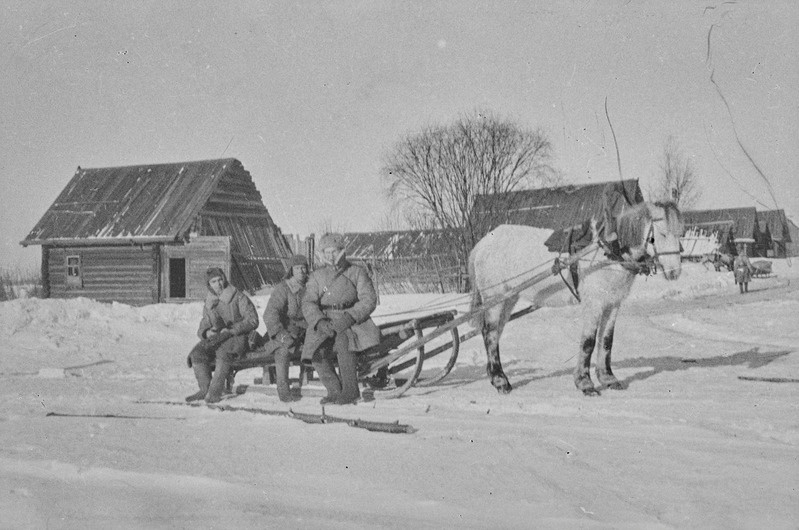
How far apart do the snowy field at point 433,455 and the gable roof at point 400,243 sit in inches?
396

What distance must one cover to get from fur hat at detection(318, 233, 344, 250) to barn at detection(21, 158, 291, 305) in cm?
1735

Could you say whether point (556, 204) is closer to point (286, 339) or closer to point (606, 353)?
point (606, 353)

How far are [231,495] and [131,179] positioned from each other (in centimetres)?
2673

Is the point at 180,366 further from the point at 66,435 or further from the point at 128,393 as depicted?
the point at 66,435

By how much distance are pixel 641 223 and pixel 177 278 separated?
2316 centimetres

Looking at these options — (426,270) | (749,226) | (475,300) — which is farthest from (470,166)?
(749,226)

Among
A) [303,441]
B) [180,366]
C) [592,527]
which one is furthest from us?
[180,366]

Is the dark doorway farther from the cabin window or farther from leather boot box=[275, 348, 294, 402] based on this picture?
leather boot box=[275, 348, 294, 402]

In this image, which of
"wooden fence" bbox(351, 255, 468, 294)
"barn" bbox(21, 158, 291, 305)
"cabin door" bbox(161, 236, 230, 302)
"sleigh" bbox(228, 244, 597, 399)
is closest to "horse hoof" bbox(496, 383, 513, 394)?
"sleigh" bbox(228, 244, 597, 399)

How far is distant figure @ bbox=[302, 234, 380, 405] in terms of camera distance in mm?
7312

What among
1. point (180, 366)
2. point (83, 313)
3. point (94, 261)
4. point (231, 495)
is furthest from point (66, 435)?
point (94, 261)

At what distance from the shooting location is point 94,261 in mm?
26328

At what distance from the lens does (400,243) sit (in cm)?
4184

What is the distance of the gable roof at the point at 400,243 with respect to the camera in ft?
106
